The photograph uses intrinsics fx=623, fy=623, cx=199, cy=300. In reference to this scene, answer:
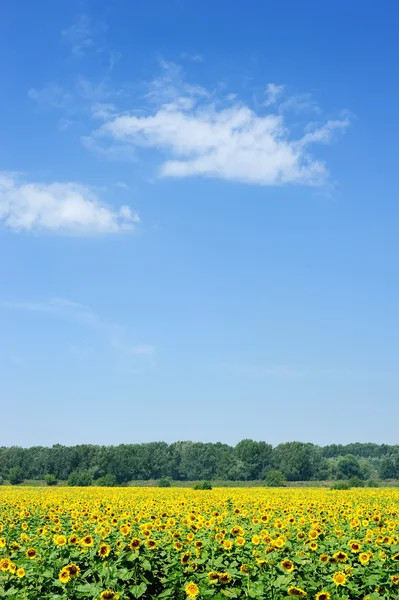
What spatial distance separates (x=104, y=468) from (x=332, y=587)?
4455 inches

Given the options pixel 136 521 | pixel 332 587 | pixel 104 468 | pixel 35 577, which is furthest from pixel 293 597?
pixel 104 468

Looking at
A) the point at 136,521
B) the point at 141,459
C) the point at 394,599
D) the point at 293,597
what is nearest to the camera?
the point at 293,597

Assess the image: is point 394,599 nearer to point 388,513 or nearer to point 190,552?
point 190,552

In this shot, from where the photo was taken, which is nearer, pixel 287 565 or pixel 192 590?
pixel 192 590

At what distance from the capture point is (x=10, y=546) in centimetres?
1148

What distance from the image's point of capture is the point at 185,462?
13900 centimetres

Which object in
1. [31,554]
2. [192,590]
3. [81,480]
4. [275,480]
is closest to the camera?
[192,590]

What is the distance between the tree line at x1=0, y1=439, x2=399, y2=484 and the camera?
4749 inches

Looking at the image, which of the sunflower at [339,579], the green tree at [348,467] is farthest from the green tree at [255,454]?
the sunflower at [339,579]

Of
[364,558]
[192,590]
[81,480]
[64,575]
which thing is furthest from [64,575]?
[81,480]

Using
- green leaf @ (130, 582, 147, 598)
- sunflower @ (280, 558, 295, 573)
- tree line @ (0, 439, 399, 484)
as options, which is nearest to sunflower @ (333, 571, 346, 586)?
sunflower @ (280, 558, 295, 573)

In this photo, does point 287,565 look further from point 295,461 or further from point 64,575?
point 295,461

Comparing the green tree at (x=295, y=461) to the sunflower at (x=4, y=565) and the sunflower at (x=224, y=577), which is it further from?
the sunflower at (x=224, y=577)

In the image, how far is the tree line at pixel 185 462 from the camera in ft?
396
